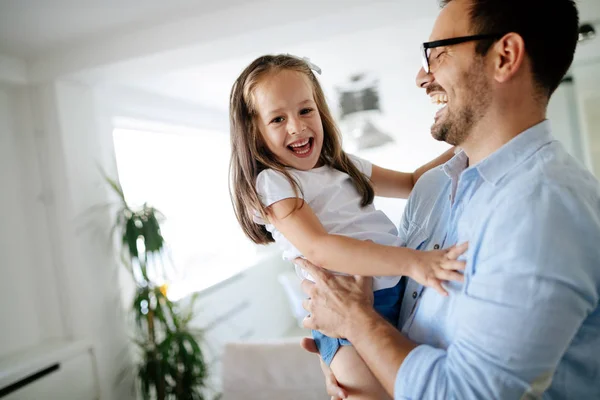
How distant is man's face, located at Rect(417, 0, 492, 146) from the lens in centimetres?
90

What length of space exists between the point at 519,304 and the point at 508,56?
0.53 metres

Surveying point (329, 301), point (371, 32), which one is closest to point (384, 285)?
point (329, 301)

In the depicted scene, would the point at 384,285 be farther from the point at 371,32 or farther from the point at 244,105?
the point at 371,32

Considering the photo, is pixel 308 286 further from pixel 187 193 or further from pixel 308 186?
pixel 187 193

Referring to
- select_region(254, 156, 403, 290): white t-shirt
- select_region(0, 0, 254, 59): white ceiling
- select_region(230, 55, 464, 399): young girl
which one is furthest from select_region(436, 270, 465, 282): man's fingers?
select_region(0, 0, 254, 59): white ceiling

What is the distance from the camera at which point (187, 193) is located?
4672 mm

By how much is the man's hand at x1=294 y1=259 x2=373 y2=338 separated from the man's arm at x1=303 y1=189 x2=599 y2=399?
26cm

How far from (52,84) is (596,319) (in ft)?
10.4

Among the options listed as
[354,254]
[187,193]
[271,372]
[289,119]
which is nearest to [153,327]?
[271,372]

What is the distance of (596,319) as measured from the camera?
2.32ft

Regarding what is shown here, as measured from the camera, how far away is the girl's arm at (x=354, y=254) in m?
0.84

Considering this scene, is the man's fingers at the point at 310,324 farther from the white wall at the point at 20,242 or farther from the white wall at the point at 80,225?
the white wall at the point at 20,242

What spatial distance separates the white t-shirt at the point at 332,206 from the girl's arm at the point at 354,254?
59 millimetres

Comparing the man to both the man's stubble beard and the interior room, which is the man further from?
the interior room
